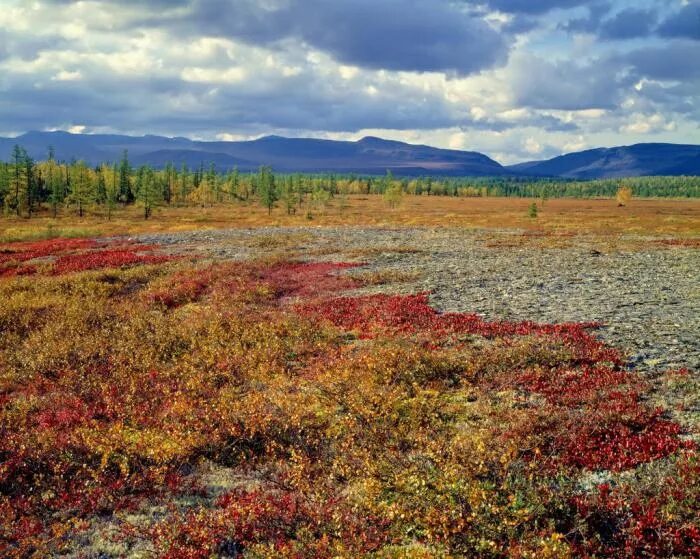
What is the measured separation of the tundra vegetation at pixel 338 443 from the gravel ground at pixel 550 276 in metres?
1.61

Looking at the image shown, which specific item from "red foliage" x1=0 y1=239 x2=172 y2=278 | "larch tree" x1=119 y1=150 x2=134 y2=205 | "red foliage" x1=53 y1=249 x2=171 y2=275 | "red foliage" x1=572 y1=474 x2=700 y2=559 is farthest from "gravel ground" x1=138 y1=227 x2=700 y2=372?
"larch tree" x1=119 y1=150 x2=134 y2=205

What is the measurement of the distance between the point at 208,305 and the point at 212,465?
47.2 feet

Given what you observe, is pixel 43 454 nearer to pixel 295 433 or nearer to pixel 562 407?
pixel 295 433

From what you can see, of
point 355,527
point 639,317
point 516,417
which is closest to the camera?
point 355,527

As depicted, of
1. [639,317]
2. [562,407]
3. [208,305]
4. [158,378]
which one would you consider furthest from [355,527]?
[208,305]

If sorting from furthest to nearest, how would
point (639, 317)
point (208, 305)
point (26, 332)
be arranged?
1. point (208, 305)
2. point (26, 332)
3. point (639, 317)

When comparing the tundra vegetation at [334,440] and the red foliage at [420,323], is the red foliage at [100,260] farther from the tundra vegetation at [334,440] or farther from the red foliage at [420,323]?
Answer: the red foliage at [420,323]

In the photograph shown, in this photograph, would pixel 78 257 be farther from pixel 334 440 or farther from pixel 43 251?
pixel 334 440

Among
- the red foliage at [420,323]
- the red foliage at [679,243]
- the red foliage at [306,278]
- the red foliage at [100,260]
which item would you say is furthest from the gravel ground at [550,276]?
the red foliage at [100,260]

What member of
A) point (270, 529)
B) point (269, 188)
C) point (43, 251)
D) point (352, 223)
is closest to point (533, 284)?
point (270, 529)

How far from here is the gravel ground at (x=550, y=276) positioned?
695 inches

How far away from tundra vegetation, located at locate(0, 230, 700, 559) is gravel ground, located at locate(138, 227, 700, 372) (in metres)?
1.61

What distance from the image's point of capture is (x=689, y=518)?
7758mm

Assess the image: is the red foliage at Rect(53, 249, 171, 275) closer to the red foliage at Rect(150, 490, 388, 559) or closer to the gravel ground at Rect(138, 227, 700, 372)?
the gravel ground at Rect(138, 227, 700, 372)
